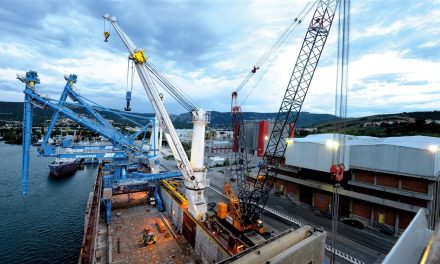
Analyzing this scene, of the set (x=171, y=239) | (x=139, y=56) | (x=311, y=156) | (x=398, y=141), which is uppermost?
(x=139, y=56)

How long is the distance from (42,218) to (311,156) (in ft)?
127

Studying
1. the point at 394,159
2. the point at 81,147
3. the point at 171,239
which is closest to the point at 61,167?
the point at 81,147

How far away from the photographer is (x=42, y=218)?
3195 cm

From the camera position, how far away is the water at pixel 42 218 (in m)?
24.0

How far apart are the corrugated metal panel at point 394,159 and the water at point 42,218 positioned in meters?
33.6

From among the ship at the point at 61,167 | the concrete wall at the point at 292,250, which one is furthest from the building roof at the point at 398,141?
the ship at the point at 61,167

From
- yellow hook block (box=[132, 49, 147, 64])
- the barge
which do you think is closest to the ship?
the barge

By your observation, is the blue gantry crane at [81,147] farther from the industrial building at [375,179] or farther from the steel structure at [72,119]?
the industrial building at [375,179]

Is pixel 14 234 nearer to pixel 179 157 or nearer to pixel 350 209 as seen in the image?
pixel 179 157

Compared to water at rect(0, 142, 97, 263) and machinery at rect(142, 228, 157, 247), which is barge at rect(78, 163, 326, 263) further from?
water at rect(0, 142, 97, 263)

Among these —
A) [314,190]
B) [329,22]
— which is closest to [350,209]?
[314,190]

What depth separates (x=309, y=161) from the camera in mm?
29750

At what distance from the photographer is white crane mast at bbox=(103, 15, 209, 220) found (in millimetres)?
23703

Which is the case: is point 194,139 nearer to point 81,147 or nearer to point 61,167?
point 81,147
